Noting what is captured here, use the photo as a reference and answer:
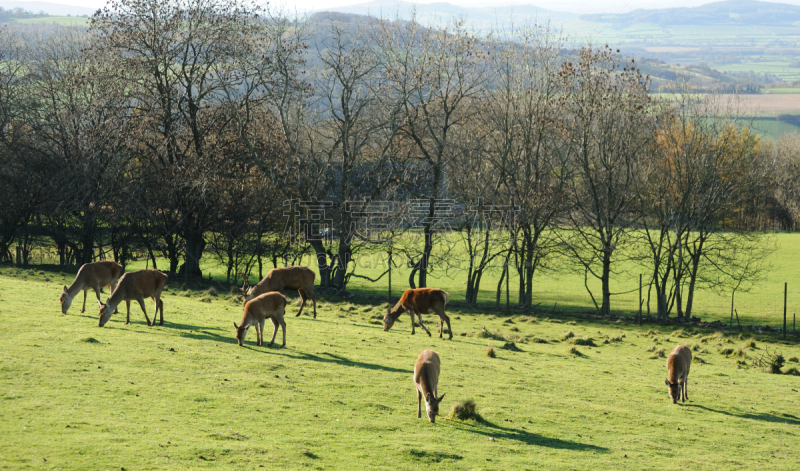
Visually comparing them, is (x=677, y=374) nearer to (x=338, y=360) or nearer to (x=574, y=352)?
(x=574, y=352)

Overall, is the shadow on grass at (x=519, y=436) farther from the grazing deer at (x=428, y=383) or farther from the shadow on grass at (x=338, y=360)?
the shadow on grass at (x=338, y=360)

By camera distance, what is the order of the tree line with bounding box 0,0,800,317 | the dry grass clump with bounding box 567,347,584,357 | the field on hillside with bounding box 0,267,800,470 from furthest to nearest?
the tree line with bounding box 0,0,800,317
the dry grass clump with bounding box 567,347,584,357
the field on hillside with bounding box 0,267,800,470

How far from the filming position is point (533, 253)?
37812 mm

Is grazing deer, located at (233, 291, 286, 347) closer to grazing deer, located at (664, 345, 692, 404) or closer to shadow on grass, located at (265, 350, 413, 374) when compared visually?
shadow on grass, located at (265, 350, 413, 374)

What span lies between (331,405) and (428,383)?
5.98ft

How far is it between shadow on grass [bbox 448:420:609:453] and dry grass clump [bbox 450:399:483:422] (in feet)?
0.41

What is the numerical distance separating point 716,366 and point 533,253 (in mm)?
17150

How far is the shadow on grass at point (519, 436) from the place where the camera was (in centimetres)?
1101

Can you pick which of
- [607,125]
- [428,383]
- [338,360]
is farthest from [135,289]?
[607,125]

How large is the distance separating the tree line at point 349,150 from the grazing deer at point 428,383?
24.4 m

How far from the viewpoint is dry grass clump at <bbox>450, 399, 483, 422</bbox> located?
471 inches

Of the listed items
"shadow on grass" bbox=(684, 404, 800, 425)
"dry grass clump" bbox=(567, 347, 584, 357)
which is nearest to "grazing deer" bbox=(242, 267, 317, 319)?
"dry grass clump" bbox=(567, 347, 584, 357)

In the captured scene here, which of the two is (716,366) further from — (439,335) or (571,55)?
(571,55)

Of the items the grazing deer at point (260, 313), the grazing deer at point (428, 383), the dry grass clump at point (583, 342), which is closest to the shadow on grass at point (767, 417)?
the grazing deer at point (428, 383)
